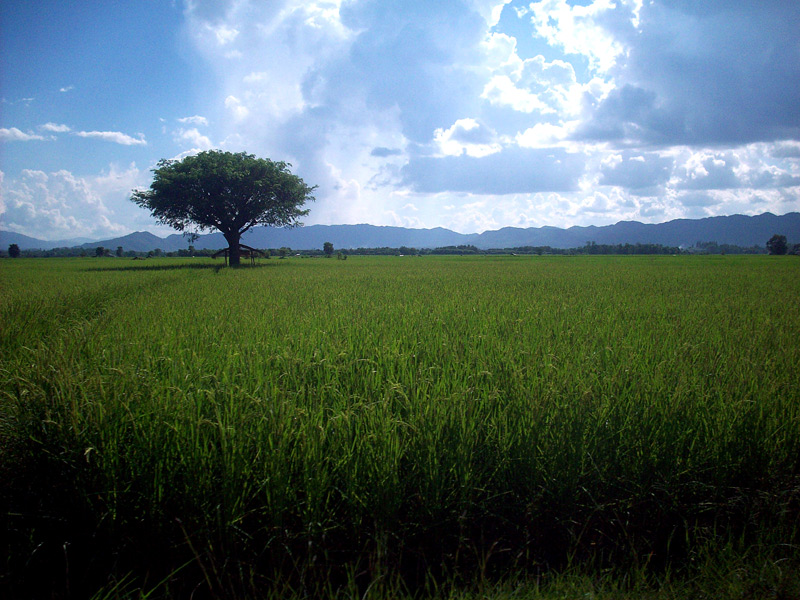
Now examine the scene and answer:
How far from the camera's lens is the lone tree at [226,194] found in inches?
1161

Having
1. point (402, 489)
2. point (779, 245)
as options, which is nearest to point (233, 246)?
point (402, 489)

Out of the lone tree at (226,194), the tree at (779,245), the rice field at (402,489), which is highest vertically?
the lone tree at (226,194)

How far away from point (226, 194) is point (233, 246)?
3.93 meters

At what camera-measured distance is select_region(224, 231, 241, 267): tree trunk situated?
31594 millimetres

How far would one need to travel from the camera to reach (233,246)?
106ft

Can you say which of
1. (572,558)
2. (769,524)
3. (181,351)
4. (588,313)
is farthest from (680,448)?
(588,313)

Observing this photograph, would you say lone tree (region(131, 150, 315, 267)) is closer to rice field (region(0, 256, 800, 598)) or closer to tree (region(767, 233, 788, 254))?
rice field (region(0, 256, 800, 598))

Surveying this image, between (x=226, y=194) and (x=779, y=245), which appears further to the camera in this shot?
(x=779, y=245)

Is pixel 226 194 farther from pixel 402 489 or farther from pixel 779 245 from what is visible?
pixel 779 245

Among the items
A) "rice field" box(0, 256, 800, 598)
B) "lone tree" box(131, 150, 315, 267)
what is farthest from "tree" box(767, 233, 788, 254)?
"rice field" box(0, 256, 800, 598)

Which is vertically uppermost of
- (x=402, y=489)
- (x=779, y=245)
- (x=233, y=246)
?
(x=233, y=246)

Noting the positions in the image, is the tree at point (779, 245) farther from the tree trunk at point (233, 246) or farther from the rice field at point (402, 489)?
the rice field at point (402, 489)

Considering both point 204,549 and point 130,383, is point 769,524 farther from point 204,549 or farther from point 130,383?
point 130,383

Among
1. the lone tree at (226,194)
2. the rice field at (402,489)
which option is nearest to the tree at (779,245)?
the lone tree at (226,194)
